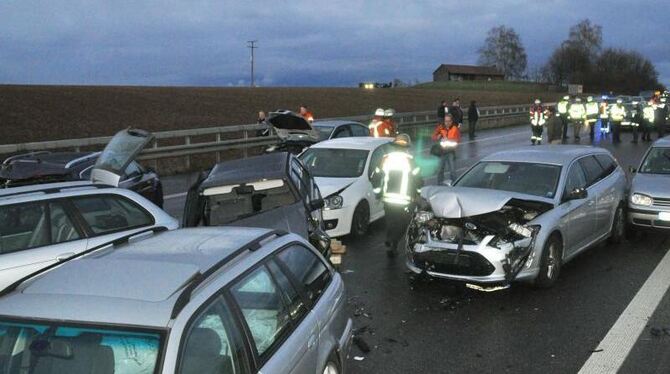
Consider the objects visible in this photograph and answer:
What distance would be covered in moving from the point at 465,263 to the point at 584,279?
5.60ft

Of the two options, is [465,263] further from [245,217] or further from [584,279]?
[245,217]

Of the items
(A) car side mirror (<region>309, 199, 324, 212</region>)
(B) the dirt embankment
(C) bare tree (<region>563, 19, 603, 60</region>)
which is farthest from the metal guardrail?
(C) bare tree (<region>563, 19, 603, 60</region>)

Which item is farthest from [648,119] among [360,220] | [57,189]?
[57,189]

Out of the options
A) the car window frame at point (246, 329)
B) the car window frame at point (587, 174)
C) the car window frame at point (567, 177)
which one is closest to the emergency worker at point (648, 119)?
the car window frame at point (587, 174)

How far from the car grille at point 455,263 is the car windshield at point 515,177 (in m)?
1.55

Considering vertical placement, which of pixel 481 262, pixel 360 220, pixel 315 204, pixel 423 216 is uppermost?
pixel 315 204

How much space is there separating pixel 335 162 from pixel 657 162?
5.09 metres

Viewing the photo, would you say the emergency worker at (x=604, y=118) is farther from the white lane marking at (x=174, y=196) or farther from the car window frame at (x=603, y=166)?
the white lane marking at (x=174, y=196)

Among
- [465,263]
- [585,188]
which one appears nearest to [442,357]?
[465,263]

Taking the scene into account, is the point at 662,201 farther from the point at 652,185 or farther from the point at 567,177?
the point at 567,177

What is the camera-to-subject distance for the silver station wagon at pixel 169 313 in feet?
8.86

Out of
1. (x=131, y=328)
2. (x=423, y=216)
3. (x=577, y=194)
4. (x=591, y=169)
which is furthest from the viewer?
(x=591, y=169)

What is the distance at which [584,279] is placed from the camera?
746cm

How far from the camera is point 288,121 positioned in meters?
14.6
